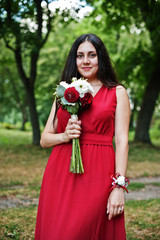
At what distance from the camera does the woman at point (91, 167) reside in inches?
99.3

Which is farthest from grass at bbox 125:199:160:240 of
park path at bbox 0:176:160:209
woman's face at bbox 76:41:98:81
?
woman's face at bbox 76:41:98:81

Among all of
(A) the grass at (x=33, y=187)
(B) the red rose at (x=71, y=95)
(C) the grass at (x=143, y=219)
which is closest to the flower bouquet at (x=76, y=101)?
(B) the red rose at (x=71, y=95)

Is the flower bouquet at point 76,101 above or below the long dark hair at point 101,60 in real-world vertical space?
below

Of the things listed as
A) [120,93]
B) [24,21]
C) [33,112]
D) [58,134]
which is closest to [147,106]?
[33,112]

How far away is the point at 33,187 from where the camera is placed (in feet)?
24.9

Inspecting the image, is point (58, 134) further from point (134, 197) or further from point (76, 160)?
point (134, 197)

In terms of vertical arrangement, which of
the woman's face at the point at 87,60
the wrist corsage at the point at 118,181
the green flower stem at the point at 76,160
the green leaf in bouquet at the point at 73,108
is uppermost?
the woman's face at the point at 87,60

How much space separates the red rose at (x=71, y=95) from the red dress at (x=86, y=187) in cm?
24

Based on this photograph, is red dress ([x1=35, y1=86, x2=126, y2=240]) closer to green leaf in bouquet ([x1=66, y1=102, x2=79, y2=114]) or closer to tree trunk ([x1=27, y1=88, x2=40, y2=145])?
green leaf in bouquet ([x1=66, y1=102, x2=79, y2=114])

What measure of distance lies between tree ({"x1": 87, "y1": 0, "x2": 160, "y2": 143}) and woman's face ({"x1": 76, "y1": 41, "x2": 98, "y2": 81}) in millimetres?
9222

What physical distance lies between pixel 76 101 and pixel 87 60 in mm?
528

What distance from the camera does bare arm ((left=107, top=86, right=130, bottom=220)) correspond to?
251 centimetres

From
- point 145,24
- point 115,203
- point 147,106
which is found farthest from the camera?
point 147,106

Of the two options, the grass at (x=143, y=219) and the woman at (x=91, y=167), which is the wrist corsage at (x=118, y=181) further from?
the grass at (x=143, y=219)
